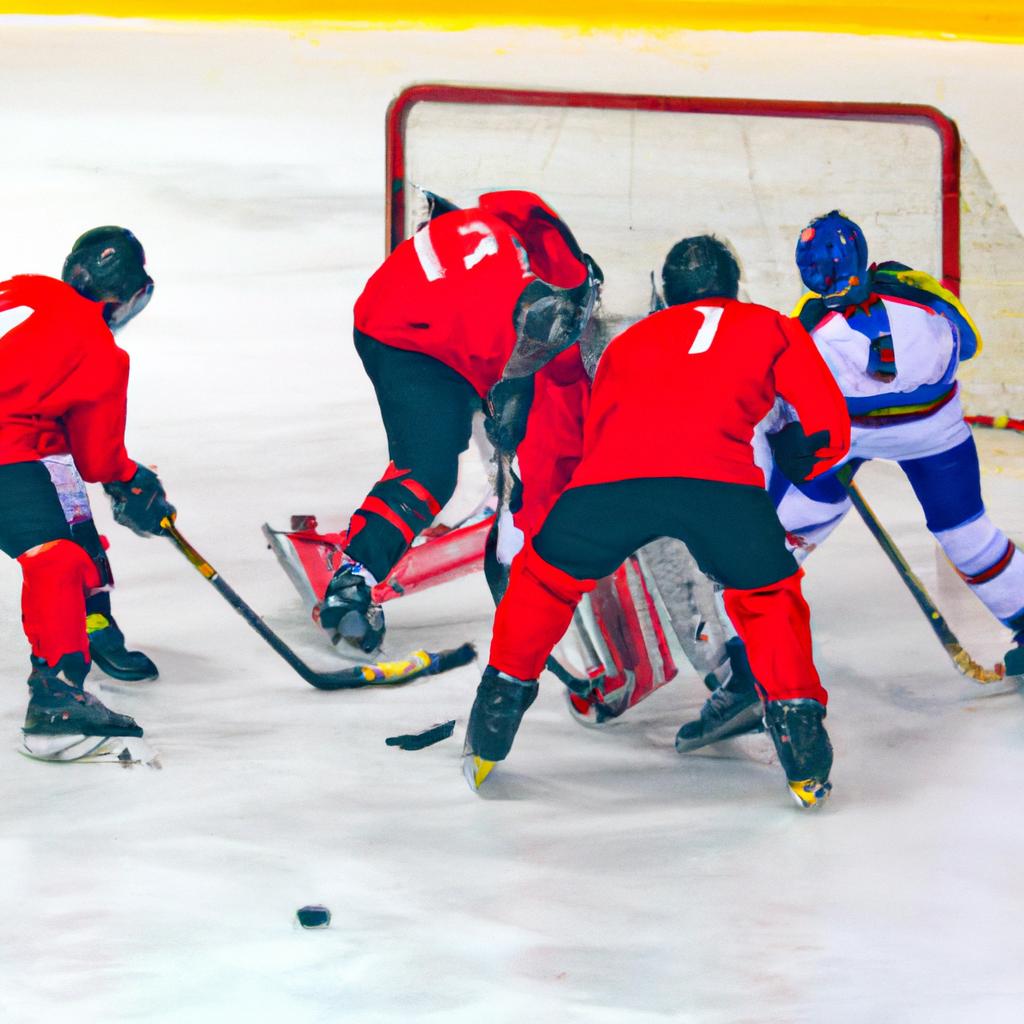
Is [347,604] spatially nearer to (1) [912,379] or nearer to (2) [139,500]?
(2) [139,500]

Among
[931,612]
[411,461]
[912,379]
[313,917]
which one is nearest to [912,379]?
[912,379]

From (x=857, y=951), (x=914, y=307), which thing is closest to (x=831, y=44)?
(x=914, y=307)

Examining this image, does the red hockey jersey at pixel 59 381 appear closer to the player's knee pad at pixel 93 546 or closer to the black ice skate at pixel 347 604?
the player's knee pad at pixel 93 546

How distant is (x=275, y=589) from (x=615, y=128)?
1.35 m

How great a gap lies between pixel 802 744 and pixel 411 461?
779 mm

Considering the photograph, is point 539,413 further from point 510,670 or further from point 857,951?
point 857,951

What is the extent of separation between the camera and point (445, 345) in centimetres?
264

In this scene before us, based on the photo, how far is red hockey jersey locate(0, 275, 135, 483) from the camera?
8.00 feet

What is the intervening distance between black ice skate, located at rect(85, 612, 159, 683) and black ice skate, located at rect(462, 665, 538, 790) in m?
0.76

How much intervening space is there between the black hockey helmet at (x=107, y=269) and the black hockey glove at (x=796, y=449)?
1.04 metres

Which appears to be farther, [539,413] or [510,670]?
[539,413]

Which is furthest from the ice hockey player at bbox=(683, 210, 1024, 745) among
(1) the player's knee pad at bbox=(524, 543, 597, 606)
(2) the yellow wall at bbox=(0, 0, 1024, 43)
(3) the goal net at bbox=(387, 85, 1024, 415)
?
(2) the yellow wall at bbox=(0, 0, 1024, 43)

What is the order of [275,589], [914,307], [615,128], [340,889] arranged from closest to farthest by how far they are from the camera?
[340,889]
[914,307]
[275,589]
[615,128]

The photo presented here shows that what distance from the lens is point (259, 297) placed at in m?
3.90
